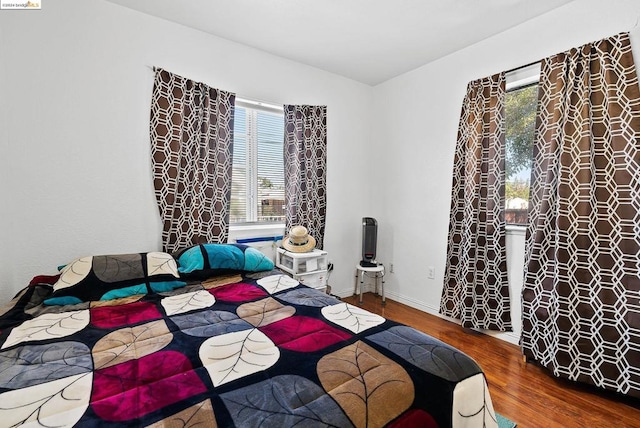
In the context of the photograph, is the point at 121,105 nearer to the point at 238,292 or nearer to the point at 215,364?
the point at 238,292

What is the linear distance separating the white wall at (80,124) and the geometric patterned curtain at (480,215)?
236cm

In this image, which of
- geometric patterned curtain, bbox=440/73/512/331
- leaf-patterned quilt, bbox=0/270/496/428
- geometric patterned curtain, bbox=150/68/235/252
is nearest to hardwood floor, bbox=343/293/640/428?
geometric patterned curtain, bbox=440/73/512/331

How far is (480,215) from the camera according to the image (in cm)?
265

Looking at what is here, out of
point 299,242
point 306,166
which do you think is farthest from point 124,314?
point 306,166

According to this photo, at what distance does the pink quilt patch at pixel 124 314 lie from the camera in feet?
4.74

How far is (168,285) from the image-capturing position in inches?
76.4

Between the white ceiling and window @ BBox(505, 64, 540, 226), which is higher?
the white ceiling

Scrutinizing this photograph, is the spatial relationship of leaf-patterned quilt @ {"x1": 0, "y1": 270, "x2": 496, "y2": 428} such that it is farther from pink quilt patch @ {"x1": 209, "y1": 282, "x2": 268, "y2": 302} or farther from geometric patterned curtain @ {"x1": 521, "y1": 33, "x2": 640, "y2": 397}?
geometric patterned curtain @ {"x1": 521, "y1": 33, "x2": 640, "y2": 397}

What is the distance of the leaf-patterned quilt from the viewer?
0.85 meters

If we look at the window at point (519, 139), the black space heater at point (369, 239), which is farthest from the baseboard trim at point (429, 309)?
the window at point (519, 139)

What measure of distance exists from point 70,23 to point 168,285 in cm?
198

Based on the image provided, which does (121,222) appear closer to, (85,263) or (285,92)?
(85,263)

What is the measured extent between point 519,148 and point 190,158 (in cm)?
286

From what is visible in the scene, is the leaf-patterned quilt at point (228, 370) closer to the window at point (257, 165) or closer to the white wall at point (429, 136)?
the window at point (257, 165)
